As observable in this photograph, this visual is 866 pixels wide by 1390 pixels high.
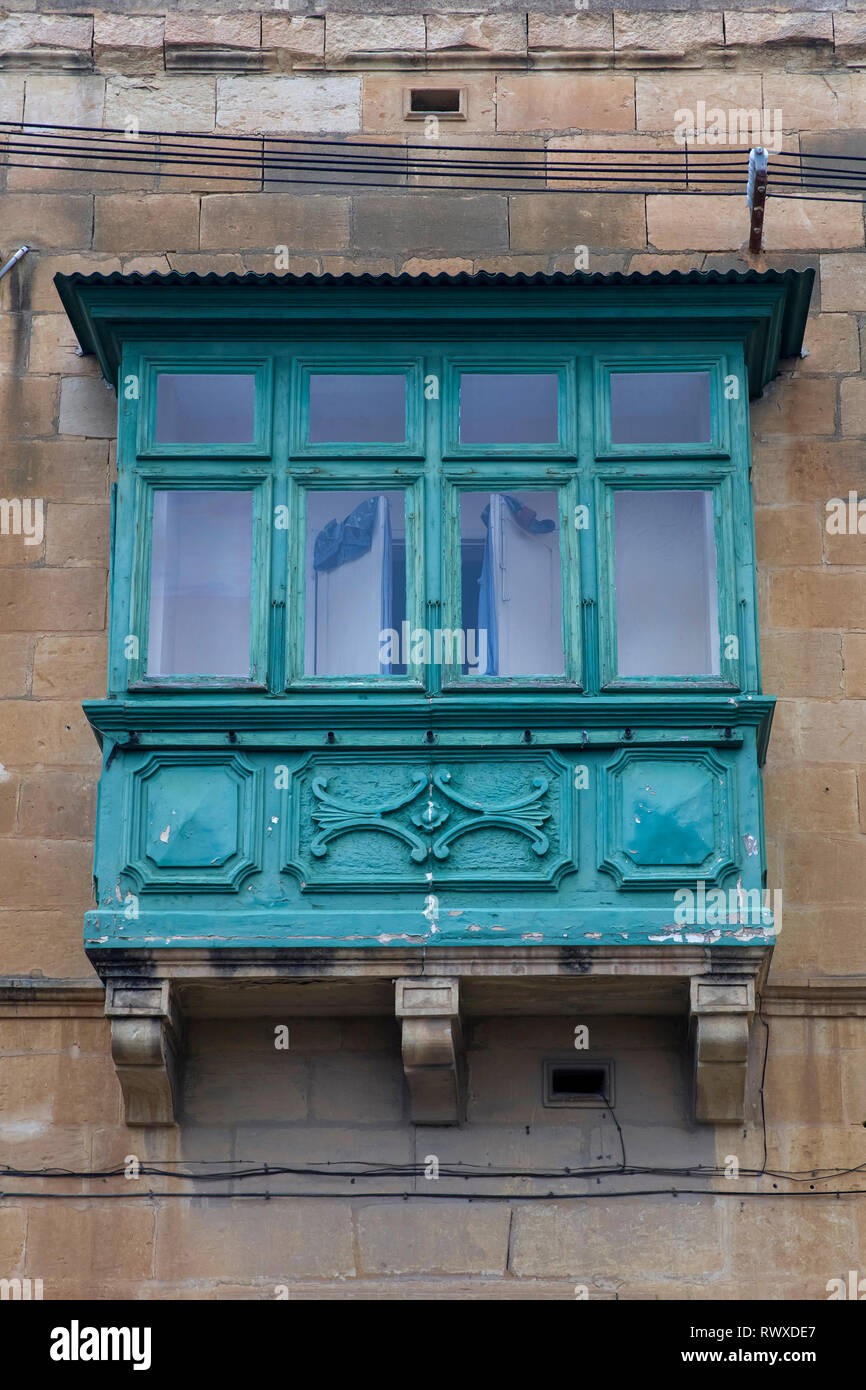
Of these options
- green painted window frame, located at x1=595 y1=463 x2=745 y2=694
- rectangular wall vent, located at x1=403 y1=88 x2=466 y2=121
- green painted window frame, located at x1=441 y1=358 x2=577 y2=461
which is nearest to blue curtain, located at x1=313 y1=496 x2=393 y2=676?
green painted window frame, located at x1=441 y1=358 x2=577 y2=461

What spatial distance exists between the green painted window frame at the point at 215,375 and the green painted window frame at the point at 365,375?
14 centimetres

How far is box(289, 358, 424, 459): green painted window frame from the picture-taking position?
11406mm

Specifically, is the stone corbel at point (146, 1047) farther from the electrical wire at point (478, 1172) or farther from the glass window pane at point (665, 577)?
the glass window pane at point (665, 577)

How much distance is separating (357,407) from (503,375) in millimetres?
792

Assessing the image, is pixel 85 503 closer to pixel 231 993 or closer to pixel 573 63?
pixel 231 993

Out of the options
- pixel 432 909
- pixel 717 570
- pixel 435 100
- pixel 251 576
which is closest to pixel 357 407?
pixel 251 576

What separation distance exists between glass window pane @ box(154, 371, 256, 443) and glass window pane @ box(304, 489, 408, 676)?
622 mm

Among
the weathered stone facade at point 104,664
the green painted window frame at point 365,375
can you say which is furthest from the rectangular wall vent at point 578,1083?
the green painted window frame at point 365,375

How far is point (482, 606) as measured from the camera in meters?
11.3

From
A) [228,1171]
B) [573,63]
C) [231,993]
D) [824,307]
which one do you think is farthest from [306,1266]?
[573,63]

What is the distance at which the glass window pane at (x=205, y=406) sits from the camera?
11.6 m

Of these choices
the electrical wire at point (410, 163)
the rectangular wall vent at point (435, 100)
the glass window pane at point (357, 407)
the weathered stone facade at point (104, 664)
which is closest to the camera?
the weathered stone facade at point (104, 664)

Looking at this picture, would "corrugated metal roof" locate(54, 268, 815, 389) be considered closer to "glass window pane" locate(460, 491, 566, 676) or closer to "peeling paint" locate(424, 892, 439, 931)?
"glass window pane" locate(460, 491, 566, 676)

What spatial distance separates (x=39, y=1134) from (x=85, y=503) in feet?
11.4
